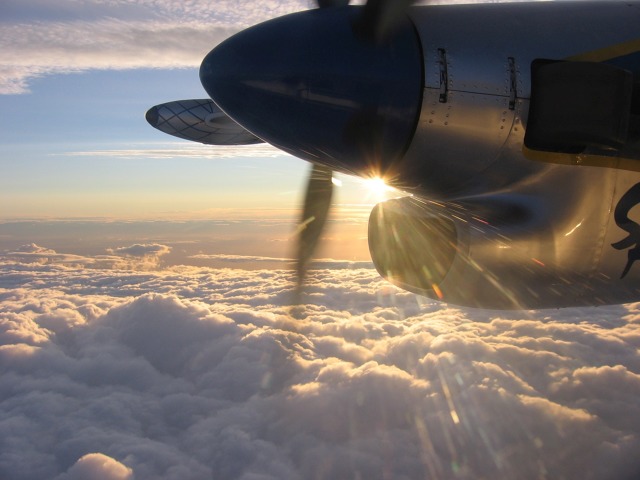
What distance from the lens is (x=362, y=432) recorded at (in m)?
137

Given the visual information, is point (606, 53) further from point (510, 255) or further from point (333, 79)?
point (333, 79)

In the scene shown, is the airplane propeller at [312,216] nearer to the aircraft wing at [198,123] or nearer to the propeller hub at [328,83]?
the propeller hub at [328,83]

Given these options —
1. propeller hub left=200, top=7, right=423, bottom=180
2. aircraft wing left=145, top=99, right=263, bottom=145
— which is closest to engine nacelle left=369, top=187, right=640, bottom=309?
propeller hub left=200, top=7, right=423, bottom=180

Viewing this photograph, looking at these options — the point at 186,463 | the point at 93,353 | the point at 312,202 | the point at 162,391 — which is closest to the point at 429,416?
the point at 186,463

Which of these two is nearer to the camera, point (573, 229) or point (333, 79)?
point (333, 79)

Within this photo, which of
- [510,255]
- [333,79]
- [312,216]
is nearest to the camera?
[333,79]

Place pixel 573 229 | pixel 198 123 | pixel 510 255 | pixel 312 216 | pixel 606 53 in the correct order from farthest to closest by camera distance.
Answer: pixel 198 123
pixel 312 216
pixel 510 255
pixel 573 229
pixel 606 53

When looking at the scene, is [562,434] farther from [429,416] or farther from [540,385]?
[429,416]

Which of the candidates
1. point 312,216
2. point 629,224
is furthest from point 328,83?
point 629,224

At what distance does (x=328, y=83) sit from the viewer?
19.8 ft

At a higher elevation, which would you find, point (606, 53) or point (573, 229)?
point (606, 53)

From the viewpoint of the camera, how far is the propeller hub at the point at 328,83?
19.6ft

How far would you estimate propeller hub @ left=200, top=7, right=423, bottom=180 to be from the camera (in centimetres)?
598

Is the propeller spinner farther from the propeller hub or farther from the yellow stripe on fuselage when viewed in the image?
the yellow stripe on fuselage
